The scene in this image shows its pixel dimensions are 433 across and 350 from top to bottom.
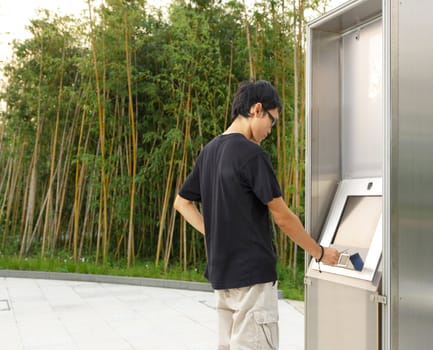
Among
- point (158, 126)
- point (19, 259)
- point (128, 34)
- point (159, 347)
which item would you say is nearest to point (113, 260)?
point (19, 259)

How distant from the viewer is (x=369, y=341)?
71.3 inches

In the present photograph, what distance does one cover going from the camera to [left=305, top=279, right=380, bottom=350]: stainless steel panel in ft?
5.95

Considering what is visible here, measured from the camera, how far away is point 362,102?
7.11 ft

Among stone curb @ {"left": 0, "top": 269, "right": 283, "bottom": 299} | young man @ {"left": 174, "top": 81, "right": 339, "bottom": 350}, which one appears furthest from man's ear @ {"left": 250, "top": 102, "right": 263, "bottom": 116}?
stone curb @ {"left": 0, "top": 269, "right": 283, "bottom": 299}

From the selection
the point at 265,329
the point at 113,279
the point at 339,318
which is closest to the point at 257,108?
the point at 265,329

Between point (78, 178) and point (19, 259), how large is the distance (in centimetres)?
142

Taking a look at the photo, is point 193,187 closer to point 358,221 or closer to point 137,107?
point 358,221

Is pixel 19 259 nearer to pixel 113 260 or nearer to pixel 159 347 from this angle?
pixel 113 260

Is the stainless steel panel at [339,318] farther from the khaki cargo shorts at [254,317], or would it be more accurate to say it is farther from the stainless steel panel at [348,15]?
the stainless steel panel at [348,15]

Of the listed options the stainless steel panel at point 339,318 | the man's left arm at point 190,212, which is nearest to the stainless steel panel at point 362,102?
the stainless steel panel at point 339,318

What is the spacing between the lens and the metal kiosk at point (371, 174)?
1.72m

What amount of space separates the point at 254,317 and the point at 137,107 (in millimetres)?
5739

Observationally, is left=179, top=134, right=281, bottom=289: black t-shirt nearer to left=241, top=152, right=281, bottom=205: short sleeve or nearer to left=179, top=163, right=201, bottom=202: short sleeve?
left=241, top=152, right=281, bottom=205: short sleeve

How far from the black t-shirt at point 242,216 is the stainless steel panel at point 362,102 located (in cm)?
62
